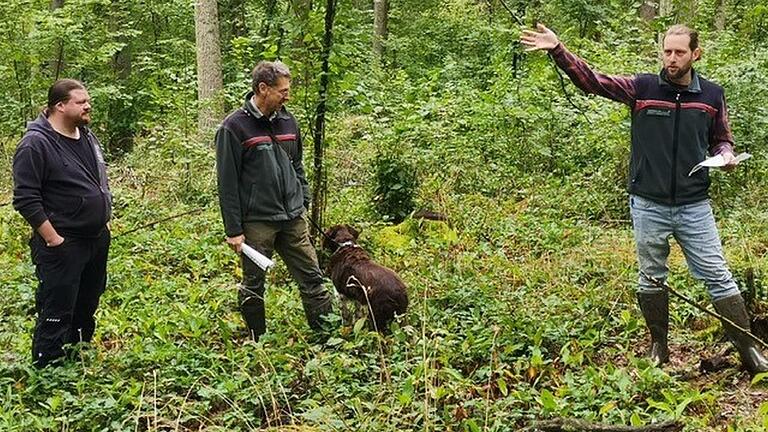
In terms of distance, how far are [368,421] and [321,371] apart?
79 cm

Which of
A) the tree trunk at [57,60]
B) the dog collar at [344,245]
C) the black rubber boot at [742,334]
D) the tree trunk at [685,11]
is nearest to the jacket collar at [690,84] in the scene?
the black rubber boot at [742,334]

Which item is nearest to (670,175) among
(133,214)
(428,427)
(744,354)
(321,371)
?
A: (744,354)

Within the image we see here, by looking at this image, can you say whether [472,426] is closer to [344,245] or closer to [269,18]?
[344,245]

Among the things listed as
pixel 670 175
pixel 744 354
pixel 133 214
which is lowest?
pixel 133 214

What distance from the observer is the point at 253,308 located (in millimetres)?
5500

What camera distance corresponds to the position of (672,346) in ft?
17.1

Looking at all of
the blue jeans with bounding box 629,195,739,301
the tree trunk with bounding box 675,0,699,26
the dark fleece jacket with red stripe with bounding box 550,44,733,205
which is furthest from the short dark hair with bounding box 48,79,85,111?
the tree trunk with bounding box 675,0,699,26

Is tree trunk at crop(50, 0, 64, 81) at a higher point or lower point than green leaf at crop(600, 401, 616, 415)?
higher

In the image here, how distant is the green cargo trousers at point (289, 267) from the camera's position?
5.32 meters

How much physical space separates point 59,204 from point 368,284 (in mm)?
2226

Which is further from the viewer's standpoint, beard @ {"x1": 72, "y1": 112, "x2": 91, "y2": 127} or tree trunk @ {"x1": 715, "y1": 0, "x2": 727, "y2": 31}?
tree trunk @ {"x1": 715, "y1": 0, "x2": 727, "y2": 31}

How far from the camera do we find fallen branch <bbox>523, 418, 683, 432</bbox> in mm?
3793

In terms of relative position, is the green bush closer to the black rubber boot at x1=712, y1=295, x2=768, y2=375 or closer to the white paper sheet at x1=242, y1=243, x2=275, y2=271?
the white paper sheet at x1=242, y1=243, x2=275, y2=271

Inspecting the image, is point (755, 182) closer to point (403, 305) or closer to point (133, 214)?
point (403, 305)
